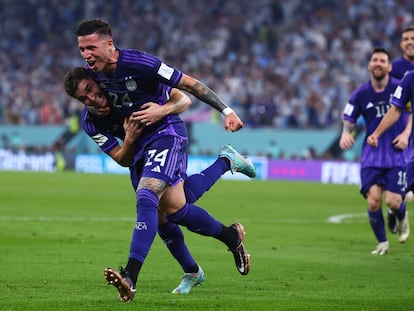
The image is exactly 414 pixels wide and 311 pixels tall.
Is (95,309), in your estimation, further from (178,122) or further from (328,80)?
(328,80)

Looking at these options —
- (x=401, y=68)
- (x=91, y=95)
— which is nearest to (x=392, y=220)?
(x=401, y=68)

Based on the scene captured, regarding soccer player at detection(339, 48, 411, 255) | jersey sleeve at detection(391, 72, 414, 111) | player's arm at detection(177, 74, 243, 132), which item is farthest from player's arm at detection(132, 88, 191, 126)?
soccer player at detection(339, 48, 411, 255)

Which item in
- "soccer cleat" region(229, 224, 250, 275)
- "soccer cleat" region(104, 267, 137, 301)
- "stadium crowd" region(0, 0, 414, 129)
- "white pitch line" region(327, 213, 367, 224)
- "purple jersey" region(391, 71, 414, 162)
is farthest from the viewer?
"stadium crowd" region(0, 0, 414, 129)

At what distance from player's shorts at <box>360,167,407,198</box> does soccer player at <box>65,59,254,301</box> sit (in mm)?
4175

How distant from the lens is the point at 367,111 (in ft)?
43.4

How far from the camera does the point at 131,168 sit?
8.59 meters

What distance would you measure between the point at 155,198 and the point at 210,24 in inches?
1423

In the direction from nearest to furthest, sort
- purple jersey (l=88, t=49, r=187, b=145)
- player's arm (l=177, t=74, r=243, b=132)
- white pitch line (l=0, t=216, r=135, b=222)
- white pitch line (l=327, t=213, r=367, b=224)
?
purple jersey (l=88, t=49, r=187, b=145) < player's arm (l=177, t=74, r=243, b=132) < white pitch line (l=0, t=216, r=135, b=222) < white pitch line (l=327, t=213, r=367, b=224)

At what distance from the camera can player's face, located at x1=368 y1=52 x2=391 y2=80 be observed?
42.4ft

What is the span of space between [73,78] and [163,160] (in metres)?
1.01

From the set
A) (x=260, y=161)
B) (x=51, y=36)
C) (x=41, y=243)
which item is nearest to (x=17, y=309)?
(x=41, y=243)

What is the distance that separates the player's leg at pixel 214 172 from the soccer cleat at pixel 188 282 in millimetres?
655

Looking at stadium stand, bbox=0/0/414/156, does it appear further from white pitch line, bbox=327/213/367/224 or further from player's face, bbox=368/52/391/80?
player's face, bbox=368/52/391/80

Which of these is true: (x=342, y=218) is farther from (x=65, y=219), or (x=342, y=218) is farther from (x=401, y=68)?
(x=401, y=68)
